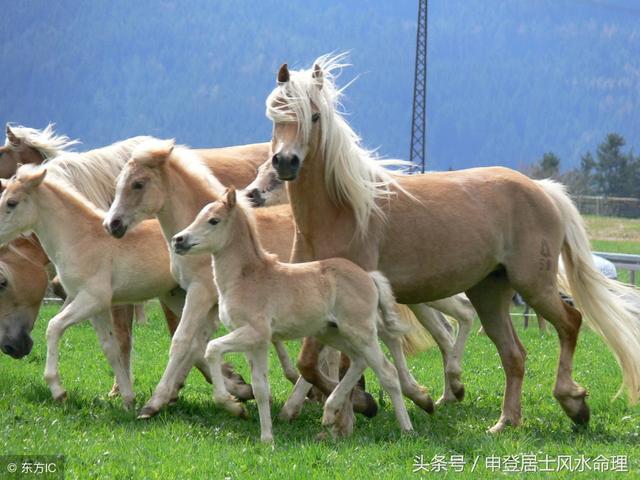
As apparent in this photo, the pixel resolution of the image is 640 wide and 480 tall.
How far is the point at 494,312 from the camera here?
875 centimetres

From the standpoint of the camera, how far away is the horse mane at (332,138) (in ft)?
24.0

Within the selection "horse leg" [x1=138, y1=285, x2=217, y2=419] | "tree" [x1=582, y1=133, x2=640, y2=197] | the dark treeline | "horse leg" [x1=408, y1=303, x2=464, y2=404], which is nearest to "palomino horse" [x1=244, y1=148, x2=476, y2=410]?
"horse leg" [x1=408, y1=303, x2=464, y2=404]

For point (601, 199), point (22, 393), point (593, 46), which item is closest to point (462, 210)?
point (22, 393)

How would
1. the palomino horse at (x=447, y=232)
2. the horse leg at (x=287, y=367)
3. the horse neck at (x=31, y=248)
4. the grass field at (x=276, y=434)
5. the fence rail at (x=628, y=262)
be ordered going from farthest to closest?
the fence rail at (x=628, y=262) < the horse neck at (x=31, y=248) < the horse leg at (x=287, y=367) < the palomino horse at (x=447, y=232) < the grass field at (x=276, y=434)

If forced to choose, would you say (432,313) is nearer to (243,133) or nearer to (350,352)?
(350,352)

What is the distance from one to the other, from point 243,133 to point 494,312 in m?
164

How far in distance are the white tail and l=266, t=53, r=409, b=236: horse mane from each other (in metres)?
1.90

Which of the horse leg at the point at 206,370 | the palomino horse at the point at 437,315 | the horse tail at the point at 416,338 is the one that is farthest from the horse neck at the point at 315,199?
the horse tail at the point at 416,338

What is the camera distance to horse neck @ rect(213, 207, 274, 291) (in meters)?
7.04

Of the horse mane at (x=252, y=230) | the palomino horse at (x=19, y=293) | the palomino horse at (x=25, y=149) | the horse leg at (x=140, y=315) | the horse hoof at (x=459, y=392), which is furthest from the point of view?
the horse leg at (x=140, y=315)

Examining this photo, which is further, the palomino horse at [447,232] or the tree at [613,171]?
the tree at [613,171]

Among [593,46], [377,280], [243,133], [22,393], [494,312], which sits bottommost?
[243,133]

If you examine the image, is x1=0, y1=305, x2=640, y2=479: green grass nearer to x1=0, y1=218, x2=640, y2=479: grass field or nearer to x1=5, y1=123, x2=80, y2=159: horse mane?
x1=0, y1=218, x2=640, y2=479: grass field

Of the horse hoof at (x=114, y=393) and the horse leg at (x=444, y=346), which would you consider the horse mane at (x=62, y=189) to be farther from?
the horse leg at (x=444, y=346)
